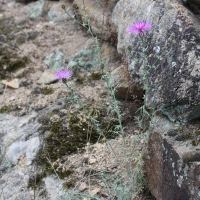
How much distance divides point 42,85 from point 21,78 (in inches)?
17.7

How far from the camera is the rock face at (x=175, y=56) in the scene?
1.92 m

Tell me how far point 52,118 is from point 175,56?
5.33 feet

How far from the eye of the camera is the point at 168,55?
2102mm

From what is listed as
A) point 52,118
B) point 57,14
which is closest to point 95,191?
point 52,118

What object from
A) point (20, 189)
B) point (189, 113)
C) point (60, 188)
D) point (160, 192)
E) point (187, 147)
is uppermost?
point (189, 113)

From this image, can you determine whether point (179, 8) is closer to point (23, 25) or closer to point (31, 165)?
point (31, 165)

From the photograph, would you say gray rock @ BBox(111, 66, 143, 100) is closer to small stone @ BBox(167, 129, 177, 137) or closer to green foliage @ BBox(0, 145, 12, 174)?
small stone @ BBox(167, 129, 177, 137)

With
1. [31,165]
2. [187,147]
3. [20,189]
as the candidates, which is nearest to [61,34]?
[31,165]

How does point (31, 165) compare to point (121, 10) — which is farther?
point (121, 10)

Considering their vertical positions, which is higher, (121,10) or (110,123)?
(121,10)

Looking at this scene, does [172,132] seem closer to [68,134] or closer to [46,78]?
[68,134]

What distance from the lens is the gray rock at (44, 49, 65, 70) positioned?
12.0ft

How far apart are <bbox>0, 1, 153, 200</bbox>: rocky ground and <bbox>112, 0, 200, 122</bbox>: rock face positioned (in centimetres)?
62

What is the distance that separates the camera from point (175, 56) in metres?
2.04
